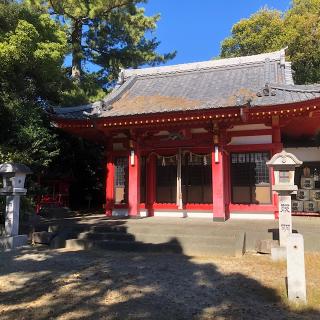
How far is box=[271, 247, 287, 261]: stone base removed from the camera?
7621mm

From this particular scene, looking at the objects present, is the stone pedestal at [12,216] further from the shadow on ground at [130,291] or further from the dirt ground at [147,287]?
the shadow on ground at [130,291]

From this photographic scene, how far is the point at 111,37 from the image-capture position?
2308 cm

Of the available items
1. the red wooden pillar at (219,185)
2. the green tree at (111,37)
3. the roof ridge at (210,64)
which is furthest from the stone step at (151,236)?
the green tree at (111,37)

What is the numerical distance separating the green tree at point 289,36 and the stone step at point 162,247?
61.0 feet

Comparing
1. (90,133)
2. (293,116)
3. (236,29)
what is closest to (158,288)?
(293,116)

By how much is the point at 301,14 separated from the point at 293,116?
711 inches

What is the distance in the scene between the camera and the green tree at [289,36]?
2367cm

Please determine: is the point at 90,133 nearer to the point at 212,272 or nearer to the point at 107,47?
the point at 212,272

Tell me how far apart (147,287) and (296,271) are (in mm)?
2204

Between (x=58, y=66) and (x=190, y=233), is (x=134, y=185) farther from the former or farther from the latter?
(x=58, y=66)

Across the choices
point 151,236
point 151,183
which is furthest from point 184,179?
point 151,236

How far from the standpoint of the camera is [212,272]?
22.2 feet

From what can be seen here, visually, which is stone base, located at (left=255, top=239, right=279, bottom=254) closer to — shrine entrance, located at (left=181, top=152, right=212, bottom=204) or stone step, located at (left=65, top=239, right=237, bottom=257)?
A: stone step, located at (left=65, top=239, right=237, bottom=257)

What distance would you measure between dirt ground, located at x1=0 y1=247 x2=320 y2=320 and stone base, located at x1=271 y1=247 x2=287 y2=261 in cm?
17
